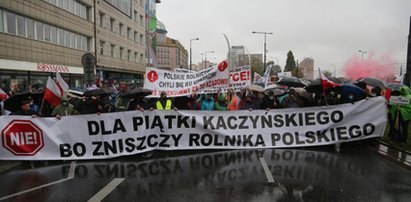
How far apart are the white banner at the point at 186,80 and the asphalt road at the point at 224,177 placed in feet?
7.38

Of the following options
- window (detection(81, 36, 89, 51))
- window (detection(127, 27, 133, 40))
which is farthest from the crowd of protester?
window (detection(127, 27, 133, 40))

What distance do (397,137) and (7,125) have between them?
10260 millimetres

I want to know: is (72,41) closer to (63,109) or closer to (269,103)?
(63,109)

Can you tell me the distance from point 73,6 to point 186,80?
2461 centimetres

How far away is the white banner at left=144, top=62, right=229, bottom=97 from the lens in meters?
9.10

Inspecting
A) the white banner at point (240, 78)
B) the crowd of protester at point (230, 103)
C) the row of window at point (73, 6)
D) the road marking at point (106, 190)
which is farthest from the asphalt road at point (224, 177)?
the row of window at point (73, 6)

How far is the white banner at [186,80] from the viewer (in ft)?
29.9

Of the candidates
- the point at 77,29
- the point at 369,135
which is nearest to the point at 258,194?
the point at 369,135

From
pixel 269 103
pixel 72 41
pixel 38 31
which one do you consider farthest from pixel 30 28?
pixel 269 103

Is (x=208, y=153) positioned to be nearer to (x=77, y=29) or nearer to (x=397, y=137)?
(x=397, y=137)

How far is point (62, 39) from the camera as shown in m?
26.8

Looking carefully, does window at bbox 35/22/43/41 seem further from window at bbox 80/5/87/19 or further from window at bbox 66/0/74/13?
window at bbox 80/5/87/19

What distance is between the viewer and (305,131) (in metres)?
7.80

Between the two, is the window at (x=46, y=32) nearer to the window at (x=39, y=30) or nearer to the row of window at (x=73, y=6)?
the window at (x=39, y=30)
